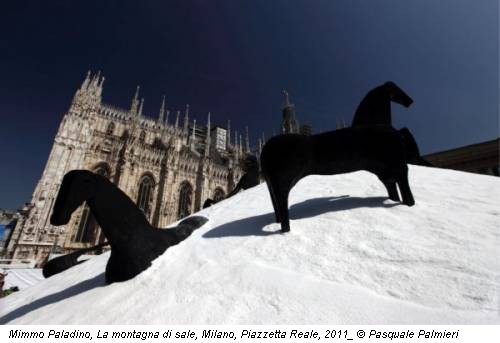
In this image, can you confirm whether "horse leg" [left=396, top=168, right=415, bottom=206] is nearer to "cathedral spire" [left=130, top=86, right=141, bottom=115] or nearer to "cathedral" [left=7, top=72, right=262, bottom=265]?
"cathedral" [left=7, top=72, right=262, bottom=265]

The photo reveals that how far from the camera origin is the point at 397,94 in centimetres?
426

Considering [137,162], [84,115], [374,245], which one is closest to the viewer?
[374,245]

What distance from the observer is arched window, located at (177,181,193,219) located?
29994 millimetres

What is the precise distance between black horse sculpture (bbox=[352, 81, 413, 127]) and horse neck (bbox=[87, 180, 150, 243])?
4273mm

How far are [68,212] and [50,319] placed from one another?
1061 millimetres

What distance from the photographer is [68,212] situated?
2477mm

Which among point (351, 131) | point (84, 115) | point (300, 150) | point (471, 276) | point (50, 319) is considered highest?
point (84, 115)

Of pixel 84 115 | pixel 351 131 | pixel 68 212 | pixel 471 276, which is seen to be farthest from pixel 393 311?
pixel 84 115

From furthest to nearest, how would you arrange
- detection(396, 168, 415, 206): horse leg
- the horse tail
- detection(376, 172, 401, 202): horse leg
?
the horse tail, detection(376, 172, 401, 202): horse leg, detection(396, 168, 415, 206): horse leg

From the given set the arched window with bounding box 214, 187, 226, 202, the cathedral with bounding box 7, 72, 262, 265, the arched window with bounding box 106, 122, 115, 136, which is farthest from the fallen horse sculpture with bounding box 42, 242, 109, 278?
the arched window with bounding box 106, 122, 115, 136

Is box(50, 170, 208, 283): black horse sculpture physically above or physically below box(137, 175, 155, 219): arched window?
below

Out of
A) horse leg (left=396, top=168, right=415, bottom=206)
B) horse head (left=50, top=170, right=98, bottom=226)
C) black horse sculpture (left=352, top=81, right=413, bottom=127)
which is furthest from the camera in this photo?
black horse sculpture (left=352, top=81, right=413, bottom=127)

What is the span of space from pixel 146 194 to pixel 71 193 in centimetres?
2761

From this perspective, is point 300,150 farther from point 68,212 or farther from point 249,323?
point 68,212
